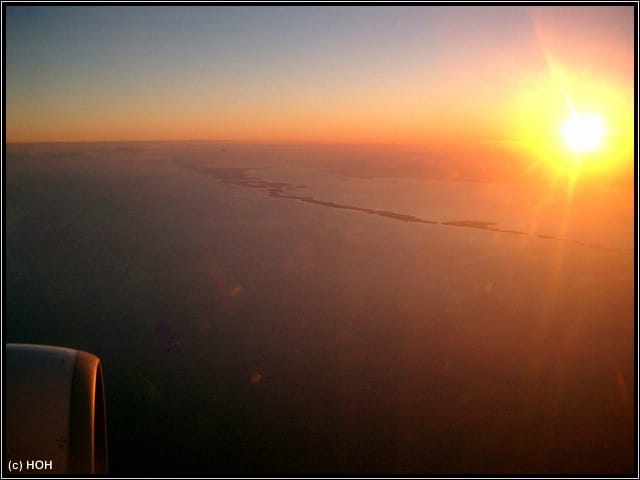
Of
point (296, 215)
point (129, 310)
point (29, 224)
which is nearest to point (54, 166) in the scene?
point (29, 224)

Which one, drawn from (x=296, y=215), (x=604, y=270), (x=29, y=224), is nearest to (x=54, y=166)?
(x=29, y=224)

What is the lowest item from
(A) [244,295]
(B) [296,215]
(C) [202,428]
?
(C) [202,428]

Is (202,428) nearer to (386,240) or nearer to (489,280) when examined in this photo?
(489,280)

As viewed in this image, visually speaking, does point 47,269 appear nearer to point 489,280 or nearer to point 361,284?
point 361,284

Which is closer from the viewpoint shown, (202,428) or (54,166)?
(202,428)

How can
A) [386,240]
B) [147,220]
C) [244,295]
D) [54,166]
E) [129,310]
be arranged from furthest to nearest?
[54,166] → [147,220] → [386,240] → [244,295] → [129,310]

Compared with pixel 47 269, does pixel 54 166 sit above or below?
above

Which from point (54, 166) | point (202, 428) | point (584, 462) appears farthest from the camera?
point (54, 166)

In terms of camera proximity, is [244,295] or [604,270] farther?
[604,270]

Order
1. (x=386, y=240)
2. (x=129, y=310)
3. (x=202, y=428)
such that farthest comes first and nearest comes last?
(x=386, y=240) → (x=129, y=310) → (x=202, y=428)
